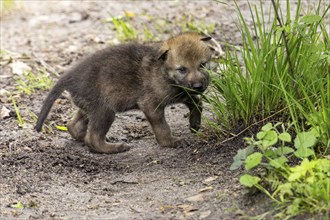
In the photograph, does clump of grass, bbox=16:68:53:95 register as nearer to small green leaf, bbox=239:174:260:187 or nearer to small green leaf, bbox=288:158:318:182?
small green leaf, bbox=239:174:260:187

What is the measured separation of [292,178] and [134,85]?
2.45 meters

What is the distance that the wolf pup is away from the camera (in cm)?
581

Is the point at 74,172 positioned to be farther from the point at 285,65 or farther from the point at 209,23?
the point at 209,23

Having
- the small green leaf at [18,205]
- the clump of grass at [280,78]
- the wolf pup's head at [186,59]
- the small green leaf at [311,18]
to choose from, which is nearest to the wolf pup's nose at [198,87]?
the wolf pup's head at [186,59]

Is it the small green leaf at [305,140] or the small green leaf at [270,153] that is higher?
the small green leaf at [305,140]

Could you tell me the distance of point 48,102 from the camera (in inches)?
229

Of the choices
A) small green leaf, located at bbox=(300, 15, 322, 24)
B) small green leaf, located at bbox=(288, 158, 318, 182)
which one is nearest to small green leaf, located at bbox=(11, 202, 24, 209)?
small green leaf, located at bbox=(288, 158, 318, 182)

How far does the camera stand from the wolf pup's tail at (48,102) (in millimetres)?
5758

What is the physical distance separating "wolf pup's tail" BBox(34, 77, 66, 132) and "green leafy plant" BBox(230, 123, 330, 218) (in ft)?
6.79

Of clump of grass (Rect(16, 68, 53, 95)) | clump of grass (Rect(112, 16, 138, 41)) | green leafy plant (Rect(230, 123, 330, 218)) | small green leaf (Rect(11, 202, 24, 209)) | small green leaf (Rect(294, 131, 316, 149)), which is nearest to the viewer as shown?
green leafy plant (Rect(230, 123, 330, 218))

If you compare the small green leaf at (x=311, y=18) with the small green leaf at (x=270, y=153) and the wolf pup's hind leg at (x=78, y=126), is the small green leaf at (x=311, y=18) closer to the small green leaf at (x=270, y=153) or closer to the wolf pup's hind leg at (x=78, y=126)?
the small green leaf at (x=270, y=153)

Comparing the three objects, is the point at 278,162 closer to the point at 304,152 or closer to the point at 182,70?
the point at 304,152

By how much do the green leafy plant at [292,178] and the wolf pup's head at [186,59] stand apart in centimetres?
154

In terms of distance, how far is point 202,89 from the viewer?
566 cm
